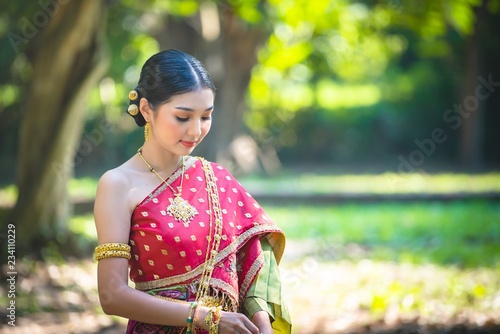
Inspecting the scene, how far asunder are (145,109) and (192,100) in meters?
0.19

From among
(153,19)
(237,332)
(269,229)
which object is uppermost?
(153,19)

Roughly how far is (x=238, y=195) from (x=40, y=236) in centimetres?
696

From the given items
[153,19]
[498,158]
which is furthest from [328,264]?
[498,158]

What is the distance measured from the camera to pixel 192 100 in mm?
2590

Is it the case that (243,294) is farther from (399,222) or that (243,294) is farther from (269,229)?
(399,222)

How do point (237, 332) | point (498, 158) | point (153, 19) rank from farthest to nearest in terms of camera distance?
point (498, 158) → point (153, 19) → point (237, 332)

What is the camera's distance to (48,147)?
30.7ft

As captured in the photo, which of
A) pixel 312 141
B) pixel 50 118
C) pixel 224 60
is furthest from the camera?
pixel 312 141

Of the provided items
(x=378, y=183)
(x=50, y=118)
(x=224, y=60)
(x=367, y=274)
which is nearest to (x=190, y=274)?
(x=367, y=274)

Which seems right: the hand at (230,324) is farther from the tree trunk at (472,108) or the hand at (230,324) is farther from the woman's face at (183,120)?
the tree trunk at (472,108)

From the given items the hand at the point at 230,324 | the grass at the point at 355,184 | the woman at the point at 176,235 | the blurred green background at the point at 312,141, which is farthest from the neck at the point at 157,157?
the grass at the point at 355,184

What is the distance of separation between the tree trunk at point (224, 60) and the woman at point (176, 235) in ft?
43.2

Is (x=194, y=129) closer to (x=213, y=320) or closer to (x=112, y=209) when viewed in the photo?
(x=112, y=209)

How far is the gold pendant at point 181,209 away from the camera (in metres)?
2.64
